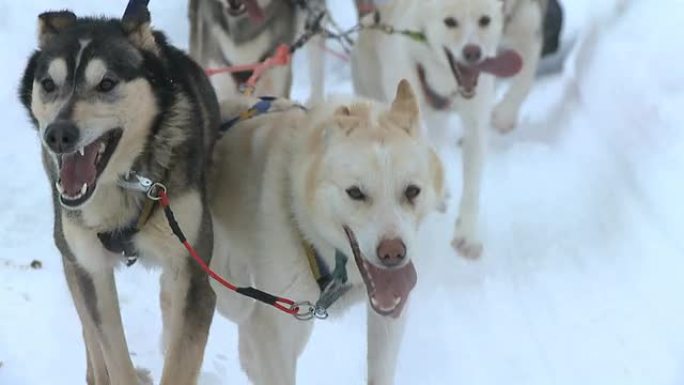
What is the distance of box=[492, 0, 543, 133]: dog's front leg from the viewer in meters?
4.95

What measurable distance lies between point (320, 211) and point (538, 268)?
5.93ft

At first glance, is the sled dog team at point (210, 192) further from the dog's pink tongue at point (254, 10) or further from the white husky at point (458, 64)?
the dog's pink tongue at point (254, 10)

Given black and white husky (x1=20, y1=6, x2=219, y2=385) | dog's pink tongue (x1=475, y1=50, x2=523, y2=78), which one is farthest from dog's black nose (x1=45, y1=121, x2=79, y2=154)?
dog's pink tongue (x1=475, y1=50, x2=523, y2=78)

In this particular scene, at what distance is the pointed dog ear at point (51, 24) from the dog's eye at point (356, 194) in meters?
0.78

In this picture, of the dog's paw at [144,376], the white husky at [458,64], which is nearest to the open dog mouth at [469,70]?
the white husky at [458,64]

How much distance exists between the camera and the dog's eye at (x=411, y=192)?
2.25 m

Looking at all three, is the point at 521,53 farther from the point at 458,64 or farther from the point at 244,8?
the point at 244,8

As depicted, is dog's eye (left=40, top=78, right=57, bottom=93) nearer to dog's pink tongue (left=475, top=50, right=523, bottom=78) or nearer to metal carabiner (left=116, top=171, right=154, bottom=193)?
metal carabiner (left=116, top=171, right=154, bottom=193)

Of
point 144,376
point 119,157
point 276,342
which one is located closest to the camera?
point 119,157

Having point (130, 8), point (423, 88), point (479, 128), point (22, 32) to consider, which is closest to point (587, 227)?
point (479, 128)

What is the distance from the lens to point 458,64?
3.97 metres

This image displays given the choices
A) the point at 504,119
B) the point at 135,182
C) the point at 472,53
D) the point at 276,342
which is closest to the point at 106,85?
the point at 135,182

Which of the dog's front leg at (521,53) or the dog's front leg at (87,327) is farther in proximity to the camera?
the dog's front leg at (521,53)

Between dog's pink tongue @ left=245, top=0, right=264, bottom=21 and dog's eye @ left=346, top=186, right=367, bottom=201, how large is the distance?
7.69 feet
